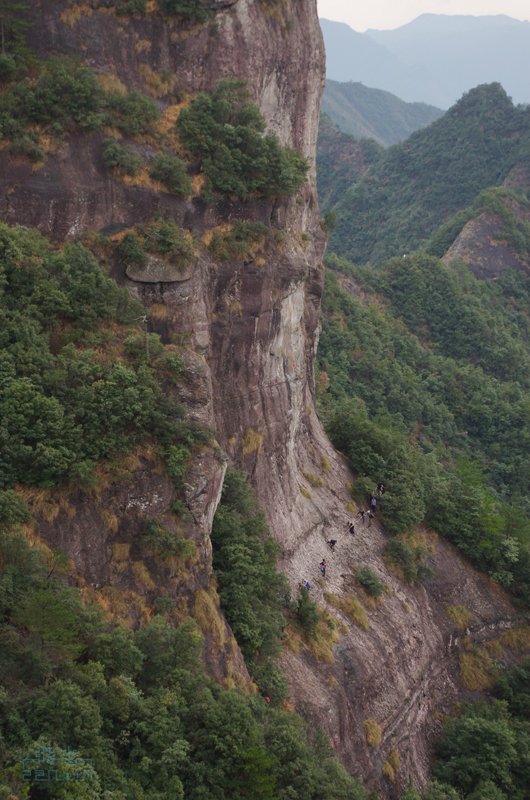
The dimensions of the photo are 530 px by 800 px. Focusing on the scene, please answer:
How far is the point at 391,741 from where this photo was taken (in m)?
27.3

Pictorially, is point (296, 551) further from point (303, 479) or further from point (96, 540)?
point (96, 540)

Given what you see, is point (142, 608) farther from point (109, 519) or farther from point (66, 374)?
point (66, 374)

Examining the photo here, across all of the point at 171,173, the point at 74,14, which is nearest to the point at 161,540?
the point at 171,173

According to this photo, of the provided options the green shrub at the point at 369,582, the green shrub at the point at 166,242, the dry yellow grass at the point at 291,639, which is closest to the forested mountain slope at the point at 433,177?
the green shrub at the point at 369,582

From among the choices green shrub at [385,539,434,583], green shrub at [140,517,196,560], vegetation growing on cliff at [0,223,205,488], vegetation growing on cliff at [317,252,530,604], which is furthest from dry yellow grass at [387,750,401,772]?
vegetation growing on cliff at [0,223,205,488]

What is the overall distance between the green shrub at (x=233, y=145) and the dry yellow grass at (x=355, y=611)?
21.7 m

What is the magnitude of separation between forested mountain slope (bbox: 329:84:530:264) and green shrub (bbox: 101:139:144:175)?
9762 cm

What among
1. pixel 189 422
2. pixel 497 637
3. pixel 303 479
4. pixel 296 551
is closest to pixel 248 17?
pixel 189 422

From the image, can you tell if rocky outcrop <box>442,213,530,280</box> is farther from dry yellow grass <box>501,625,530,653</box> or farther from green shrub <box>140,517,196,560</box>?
green shrub <box>140,517,196,560</box>

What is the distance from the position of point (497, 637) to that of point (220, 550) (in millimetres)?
23856

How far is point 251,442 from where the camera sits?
27.5m

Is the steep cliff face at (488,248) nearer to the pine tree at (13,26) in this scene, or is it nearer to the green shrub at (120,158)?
the green shrub at (120,158)

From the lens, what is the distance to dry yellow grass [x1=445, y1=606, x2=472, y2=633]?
3525 centimetres

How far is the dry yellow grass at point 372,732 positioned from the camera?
84.4 feet
